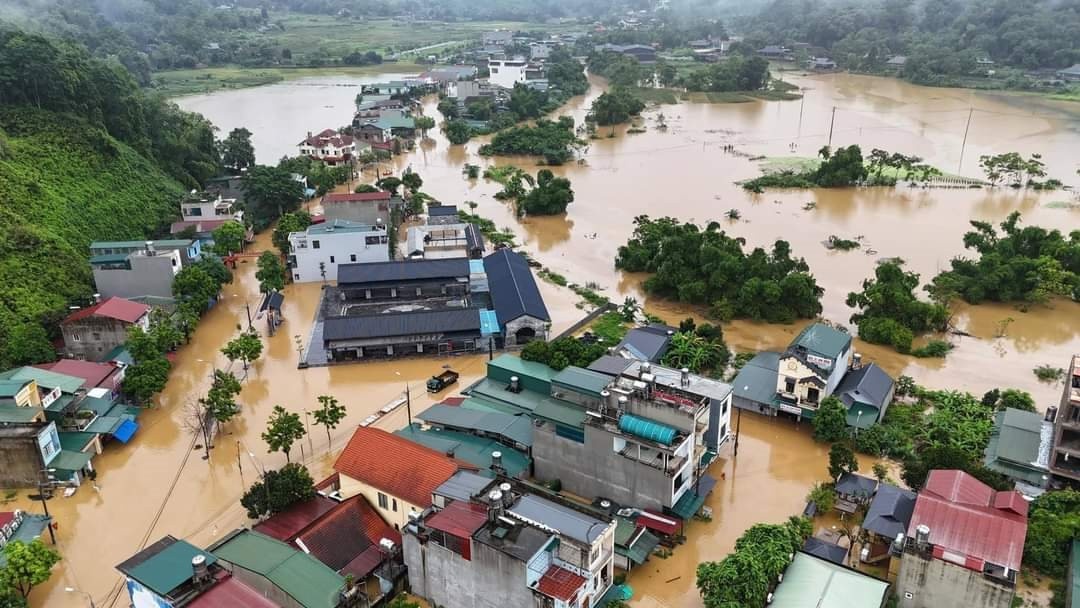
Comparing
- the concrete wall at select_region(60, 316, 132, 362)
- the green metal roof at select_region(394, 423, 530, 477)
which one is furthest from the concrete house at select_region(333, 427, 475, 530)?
the concrete wall at select_region(60, 316, 132, 362)

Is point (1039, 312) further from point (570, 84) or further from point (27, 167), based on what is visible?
point (570, 84)

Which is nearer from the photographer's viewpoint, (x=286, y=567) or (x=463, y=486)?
(x=286, y=567)

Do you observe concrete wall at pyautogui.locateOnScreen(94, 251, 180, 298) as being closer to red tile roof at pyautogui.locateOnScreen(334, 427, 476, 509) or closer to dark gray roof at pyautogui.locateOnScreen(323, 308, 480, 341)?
dark gray roof at pyautogui.locateOnScreen(323, 308, 480, 341)

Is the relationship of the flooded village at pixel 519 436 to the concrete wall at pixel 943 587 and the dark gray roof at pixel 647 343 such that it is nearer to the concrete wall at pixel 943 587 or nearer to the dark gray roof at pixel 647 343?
the concrete wall at pixel 943 587

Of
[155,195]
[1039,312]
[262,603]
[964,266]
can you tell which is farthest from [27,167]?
[1039,312]

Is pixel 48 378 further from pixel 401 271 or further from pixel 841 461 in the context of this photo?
pixel 841 461

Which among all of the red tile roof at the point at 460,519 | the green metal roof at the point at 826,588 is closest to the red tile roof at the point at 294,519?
the red tile roof at the point at 460,519

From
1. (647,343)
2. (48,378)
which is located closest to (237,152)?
(48,378)
